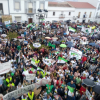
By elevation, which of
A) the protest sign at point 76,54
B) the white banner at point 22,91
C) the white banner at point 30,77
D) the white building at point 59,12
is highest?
the white building at point 59,12

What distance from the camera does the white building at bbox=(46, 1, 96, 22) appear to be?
27308 millimetres

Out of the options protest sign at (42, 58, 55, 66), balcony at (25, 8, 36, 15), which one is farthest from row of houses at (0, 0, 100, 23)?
protest sign at (42, 58, 55, 66)

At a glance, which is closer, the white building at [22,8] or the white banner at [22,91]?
the white banner at [22,91]

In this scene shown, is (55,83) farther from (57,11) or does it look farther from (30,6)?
(57,11)

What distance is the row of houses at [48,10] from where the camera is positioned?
22.7m

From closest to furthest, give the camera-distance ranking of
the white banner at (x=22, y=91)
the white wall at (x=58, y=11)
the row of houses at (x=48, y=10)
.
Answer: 1. the white banner at (x=22, y=91)
2. the row of houses at (x=48, y=10)
3. the white wall at (x=58, y=11)

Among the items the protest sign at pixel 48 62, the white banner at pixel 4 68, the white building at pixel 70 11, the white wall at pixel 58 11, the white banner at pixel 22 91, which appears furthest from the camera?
the white building at pixel 70 11

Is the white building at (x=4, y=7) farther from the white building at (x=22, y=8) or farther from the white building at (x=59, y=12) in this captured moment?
the white building at (x=59, y=12)

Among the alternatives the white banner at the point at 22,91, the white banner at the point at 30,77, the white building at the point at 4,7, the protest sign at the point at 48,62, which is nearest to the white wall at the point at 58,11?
the white building at the point at 4,7

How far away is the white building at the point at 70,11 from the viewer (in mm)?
27308

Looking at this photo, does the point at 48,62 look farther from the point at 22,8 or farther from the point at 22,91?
the point at 22,8

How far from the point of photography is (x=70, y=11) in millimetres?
28703

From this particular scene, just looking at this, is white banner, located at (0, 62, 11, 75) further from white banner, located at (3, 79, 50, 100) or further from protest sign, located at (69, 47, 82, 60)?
protest sign, located at (69, 47, 82, 60)

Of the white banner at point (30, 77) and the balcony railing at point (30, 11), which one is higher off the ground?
the balcony railing at point (30, 11)
